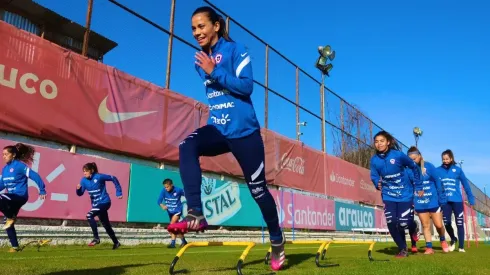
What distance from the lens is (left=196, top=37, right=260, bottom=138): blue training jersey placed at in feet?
11.1

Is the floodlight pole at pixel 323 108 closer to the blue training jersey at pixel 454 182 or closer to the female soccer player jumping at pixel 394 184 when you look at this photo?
the blue training jersey at pixel 454 182

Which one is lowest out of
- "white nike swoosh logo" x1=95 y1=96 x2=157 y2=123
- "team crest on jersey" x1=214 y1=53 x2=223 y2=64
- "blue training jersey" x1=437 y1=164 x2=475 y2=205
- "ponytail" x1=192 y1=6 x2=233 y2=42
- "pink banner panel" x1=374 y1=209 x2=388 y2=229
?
"pink banner panel" x1=374 y1=209 x2=388 y2=229

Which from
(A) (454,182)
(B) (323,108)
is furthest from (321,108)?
(A) (454,182)

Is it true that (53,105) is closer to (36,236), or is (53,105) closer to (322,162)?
(36,236)

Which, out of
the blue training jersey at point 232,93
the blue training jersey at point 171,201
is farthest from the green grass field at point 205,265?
A: the blue training jersey at point 171,201

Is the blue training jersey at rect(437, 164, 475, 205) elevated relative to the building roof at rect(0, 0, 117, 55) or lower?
lower

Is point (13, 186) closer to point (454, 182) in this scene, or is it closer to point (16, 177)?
point (16, 177)

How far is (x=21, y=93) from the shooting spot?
8055mm

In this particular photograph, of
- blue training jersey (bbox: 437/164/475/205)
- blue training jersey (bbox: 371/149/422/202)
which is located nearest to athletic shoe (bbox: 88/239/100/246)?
blue training jersey (bbox: 371/149/422/202)

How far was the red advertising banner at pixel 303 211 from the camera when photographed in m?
14.7

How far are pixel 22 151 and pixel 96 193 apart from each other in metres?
1.66

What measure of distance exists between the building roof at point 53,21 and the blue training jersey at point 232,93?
6664 millimetres

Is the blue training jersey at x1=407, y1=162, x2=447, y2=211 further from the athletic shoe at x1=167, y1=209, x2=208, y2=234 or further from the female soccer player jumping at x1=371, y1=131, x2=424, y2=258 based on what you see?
the athletic shoe at x1=167, y1=209, x2=208, y2=234

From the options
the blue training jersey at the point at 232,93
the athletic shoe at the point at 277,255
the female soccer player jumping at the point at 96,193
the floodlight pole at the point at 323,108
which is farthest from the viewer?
the floodlight pole at the point at 323,108
